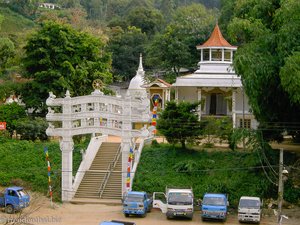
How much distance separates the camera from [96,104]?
1242 inches

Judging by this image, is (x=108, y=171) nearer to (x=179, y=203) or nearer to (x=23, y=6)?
(x=179, y=203)

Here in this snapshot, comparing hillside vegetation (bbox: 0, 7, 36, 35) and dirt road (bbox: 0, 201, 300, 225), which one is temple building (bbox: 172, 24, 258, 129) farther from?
hillside vegetation (bbox: 0, 7, 36, 35)

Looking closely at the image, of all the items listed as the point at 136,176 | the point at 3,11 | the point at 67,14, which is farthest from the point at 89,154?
the point at 3,11

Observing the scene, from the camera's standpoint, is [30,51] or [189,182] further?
[30,51]

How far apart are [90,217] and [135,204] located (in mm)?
2328

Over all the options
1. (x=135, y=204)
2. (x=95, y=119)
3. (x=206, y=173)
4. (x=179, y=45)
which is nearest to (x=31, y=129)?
(x=95, y=119)

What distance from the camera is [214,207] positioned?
26578mm

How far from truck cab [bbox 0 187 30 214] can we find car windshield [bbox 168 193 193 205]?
7.29 m

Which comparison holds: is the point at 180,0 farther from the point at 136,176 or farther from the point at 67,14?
the point at 136,176

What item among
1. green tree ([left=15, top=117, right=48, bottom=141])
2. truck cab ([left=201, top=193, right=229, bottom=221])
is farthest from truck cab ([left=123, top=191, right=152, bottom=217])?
green tree ([left=15, top=117, right=48, bottom=141])

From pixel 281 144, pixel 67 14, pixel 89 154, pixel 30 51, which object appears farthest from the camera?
pixel 67 14

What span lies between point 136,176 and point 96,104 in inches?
192

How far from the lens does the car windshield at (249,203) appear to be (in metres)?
26.6

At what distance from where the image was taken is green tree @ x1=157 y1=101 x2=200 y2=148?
109 ft
